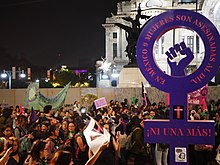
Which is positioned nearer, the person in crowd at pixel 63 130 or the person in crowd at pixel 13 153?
the person in crowd at pixel 13 153

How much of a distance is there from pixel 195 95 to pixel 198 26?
9.46 metres

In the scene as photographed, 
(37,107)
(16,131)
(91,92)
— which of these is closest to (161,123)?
(16,131)

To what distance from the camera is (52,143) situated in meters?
7.17

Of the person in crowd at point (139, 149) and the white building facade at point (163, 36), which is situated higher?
the white building facade at point (163, 36)

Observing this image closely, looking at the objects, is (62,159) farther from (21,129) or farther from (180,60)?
(21,129)

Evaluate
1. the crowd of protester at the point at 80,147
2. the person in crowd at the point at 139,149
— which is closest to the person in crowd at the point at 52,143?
the crowd of protester at the point at 80,147

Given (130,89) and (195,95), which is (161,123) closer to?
(195,95)

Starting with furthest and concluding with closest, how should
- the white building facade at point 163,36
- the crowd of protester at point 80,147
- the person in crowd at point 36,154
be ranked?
the white building facade at point 163,36 → the crowd of protester at point 80,147 → the person in crowd at point 36,154

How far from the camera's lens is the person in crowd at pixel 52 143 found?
21.4 ft

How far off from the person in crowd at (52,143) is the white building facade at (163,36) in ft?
147

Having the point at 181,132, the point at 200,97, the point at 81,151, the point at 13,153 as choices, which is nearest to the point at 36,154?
the point at 13,153

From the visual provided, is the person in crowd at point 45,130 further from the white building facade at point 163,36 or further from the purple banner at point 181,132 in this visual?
the white building facade at point 163,36

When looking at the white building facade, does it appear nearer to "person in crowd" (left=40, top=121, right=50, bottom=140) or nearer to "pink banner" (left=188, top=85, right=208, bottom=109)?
"pink banner" (left=188, top=85, right=208, bottom=109)

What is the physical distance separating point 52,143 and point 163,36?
2023 inches
